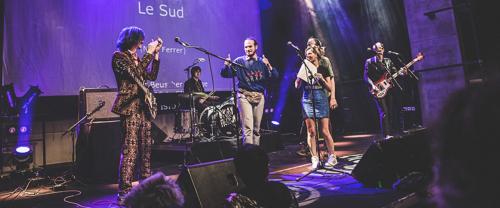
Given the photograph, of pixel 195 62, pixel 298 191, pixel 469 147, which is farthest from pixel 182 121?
pixel 469 147

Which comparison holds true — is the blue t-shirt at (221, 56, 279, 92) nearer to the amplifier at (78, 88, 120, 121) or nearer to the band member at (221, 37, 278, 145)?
the band member at (221, 37, 278, 145)

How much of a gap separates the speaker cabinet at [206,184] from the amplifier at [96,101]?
3.52 metres

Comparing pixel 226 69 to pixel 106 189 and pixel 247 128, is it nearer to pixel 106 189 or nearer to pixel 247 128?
pixel 247 128

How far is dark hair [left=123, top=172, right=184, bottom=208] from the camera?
6.57 ft

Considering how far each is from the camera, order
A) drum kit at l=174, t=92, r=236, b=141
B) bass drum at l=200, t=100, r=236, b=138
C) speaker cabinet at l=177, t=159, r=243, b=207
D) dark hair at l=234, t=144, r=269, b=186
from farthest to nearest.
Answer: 1. bass drum at l=200, t=100, r=236, b=138
2. drum kit at l=174, t=92, r=236, b=141
3. speaker cabinet at l=177, t=159, r=243, b=207
4. dark hair at l=234, t=144, r=269, b=186

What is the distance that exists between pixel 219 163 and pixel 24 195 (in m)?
3.53

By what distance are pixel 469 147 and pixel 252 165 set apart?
1549 millimetres

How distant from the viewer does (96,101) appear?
19.7ft

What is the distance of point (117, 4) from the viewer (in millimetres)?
7938

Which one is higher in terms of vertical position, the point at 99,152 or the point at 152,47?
the point at 152,47

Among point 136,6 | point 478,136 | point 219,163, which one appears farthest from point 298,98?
point 478,136

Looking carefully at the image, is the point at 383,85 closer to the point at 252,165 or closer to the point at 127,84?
the point at 127,84

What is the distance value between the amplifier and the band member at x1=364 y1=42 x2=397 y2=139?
5058mm

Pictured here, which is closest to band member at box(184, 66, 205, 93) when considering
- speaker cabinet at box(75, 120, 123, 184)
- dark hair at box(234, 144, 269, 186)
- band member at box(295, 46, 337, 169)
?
speaker cabinet at box(75, 120, 123, 184)
